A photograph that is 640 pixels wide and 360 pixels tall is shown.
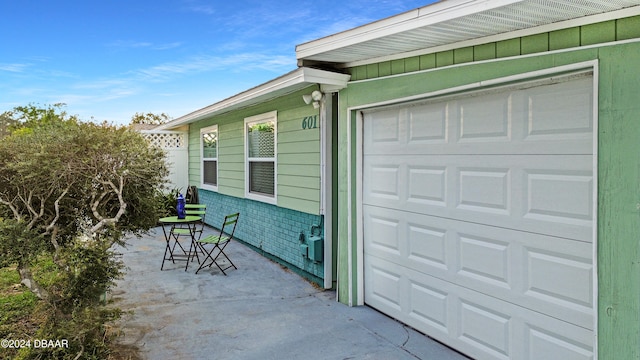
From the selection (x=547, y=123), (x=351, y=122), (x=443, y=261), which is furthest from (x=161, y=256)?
(x=547, y=123)

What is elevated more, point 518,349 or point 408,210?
point 408,210

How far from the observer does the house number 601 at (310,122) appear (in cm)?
529

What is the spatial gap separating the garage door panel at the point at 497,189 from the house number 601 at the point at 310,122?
138 centimetres

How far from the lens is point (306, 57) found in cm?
398

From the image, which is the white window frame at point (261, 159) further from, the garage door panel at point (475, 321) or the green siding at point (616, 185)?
the green siding at point (616, 185)

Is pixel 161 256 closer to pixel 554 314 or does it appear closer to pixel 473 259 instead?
pixel 473 259

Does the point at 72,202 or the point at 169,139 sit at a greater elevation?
the point at 169,139

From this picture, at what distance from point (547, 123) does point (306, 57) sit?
2.22m

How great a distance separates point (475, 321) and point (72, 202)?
3.41 metres

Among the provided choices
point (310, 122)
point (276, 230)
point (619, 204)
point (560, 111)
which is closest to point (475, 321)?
point (619, 204)

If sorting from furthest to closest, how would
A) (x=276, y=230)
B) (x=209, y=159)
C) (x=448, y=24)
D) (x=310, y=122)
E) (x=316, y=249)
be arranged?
(x=209, y=159) → (x=276, y=230) → (x=310, y=122) → (x=316, y=249) → (x=448, y=24)

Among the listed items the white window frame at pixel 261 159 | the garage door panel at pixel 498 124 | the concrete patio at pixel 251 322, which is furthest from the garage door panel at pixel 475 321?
the white window frame at pixel 261 159

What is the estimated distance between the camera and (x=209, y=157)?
9.97 m

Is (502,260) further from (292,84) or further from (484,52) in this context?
(292,84)
